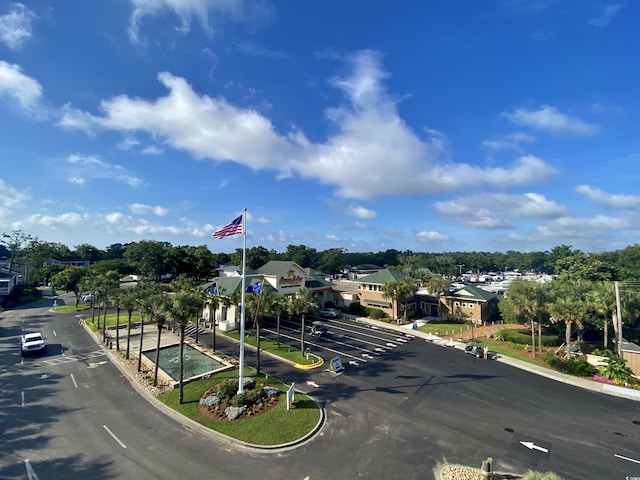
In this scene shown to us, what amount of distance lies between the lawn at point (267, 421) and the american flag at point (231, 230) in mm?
12972

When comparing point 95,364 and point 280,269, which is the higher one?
point 280,269

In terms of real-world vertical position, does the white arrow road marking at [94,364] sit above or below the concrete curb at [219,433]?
above

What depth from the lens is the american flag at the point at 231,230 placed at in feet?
78.7

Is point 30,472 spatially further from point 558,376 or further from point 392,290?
point 392,290

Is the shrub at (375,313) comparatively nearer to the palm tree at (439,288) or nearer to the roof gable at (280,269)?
the palm tree at (439,288)

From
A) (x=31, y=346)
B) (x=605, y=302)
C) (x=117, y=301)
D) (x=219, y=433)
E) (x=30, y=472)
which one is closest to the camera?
(x=30, y=472)

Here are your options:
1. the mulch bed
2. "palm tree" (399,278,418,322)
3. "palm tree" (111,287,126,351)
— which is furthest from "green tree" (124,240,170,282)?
the mulch bed

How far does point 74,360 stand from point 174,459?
24.3 metres

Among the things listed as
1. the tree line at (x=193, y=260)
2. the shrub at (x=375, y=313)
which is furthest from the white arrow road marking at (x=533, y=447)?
the tree line at (x=193, y=260)

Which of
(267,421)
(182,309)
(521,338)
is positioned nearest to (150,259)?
(182,309)

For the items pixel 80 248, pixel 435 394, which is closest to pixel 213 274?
pixel 80 248

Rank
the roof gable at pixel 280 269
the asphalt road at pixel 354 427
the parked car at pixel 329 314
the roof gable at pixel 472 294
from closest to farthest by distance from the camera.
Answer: the asphalt road at pixel 354 427 < the roof gable at pixel 472 294 < the parked car at pixel 329 314 < the roof gable at pixel 280 269

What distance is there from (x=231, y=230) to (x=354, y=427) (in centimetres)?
1677

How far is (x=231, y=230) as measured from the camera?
2420 centimetres
